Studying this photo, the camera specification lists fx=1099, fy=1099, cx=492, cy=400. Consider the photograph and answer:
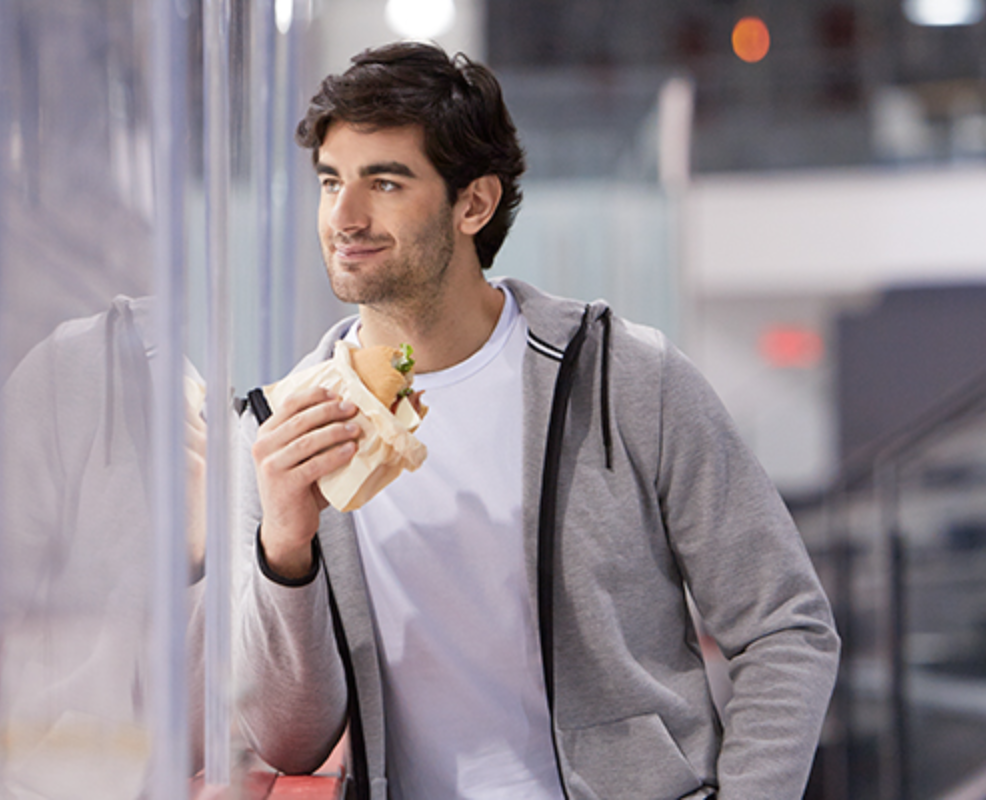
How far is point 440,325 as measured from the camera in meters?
1.43

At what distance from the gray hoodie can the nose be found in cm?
28

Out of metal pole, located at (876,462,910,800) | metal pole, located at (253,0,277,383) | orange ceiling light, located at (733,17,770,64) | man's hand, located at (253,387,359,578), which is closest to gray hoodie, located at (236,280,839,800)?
man's hand, located at (253,387,359,578)

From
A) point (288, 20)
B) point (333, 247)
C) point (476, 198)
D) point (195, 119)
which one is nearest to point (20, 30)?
point (195, 119)

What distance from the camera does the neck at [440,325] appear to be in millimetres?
1420

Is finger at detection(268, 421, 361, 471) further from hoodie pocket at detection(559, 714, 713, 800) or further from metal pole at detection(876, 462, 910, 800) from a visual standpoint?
metal pole at detection(876, 462, 910, 800)

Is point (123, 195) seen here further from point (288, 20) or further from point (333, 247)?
point (288, 20)

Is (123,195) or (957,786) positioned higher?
(123,195)

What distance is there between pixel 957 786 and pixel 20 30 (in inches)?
143

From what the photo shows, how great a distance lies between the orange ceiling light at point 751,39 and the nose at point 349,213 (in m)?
9.72

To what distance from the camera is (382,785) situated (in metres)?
1.38

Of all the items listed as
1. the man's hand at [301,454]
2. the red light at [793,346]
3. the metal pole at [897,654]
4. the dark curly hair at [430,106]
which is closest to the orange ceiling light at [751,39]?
the red light at [793,346]

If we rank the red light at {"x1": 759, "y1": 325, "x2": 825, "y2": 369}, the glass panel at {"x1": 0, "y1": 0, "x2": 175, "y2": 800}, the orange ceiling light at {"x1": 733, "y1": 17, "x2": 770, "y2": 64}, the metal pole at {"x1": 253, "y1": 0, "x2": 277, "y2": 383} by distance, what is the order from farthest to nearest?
the red light at {"x1": 759, "y1": 325, "x2": 825, "y2": 369}, the orange ceiling light at {"x1": 733, "y1": 17, "x2": 770, "y2": 64}, the metal pole at {"x1": 253, "y1": 0, "x2": 277, "y2": 383}, the glass panel at {"x1": 0, "y1": 0, "x2": 175, "y2": 800}

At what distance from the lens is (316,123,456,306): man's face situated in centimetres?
132

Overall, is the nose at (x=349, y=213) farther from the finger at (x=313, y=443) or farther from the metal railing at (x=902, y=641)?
the metal railing at (x=902, y=641)
